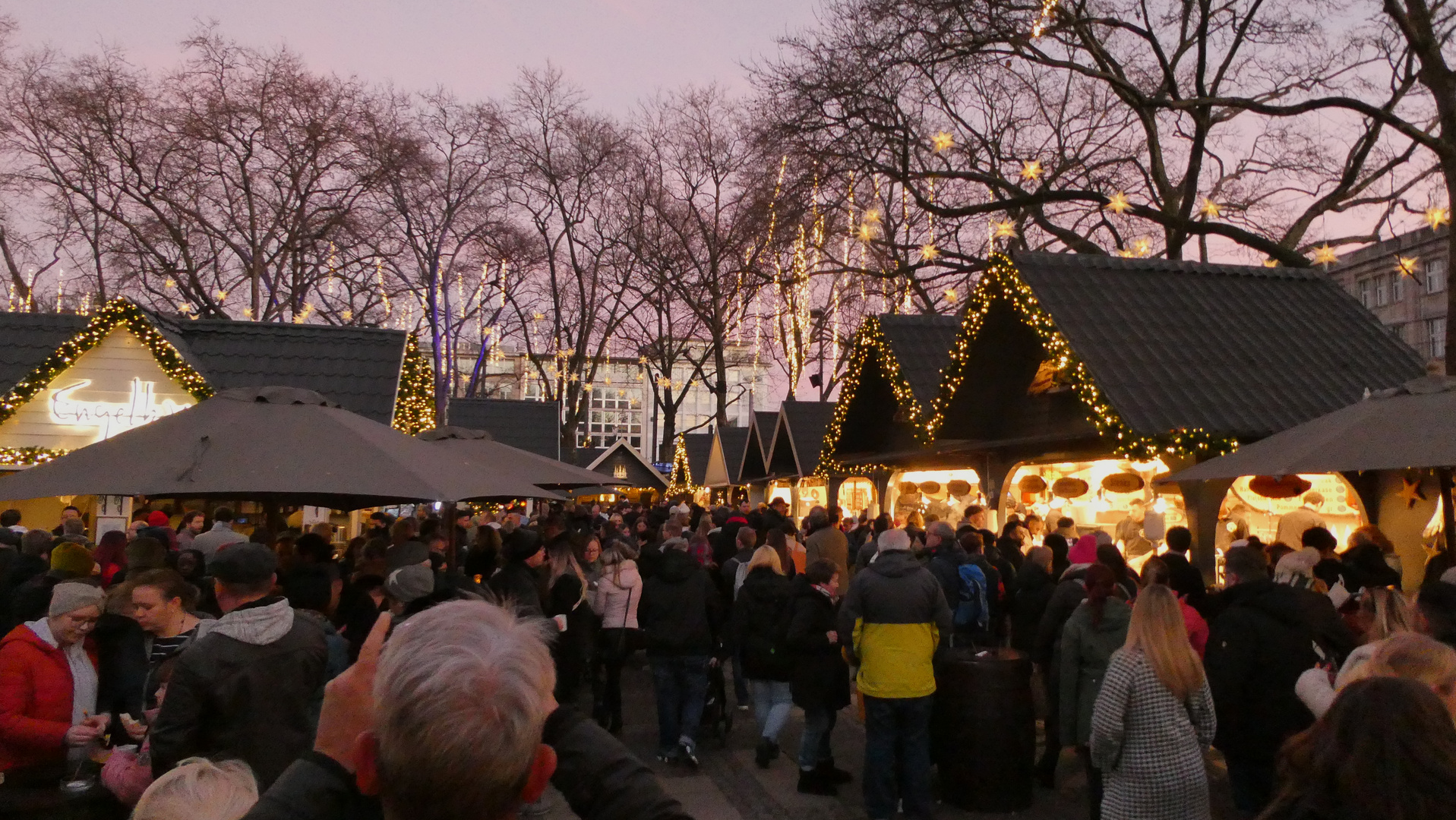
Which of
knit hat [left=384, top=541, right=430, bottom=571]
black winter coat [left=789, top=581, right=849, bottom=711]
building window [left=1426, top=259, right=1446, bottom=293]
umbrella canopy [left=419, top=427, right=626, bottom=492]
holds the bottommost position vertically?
black winter coat [left=789, top=581, right=849, bottom=711]

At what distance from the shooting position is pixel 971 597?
31.9 feet

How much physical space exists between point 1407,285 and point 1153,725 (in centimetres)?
5635

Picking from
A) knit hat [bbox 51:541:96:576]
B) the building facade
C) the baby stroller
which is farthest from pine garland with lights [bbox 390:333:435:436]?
the building facade

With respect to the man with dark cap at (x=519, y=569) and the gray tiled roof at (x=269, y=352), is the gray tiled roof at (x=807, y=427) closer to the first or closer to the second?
the gray tiled roof at (x=269, y=352)

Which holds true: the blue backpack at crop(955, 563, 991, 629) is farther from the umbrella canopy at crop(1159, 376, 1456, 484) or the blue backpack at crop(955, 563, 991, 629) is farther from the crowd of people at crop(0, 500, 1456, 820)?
the umbrella canopy at crop(1159, 376, 1456, 484)

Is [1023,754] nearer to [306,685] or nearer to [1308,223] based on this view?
[306,685]

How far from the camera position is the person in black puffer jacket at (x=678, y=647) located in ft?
30.6

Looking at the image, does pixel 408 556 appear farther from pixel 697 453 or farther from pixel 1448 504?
pixel 697 453

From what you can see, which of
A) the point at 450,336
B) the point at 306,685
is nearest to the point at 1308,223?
the point at 306,685

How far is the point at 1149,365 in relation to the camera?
12859mm

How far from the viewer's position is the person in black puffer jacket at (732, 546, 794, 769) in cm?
872

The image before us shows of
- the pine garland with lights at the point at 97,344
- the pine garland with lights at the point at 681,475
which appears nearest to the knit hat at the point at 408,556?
the pine garland with lights at the point at 97,344

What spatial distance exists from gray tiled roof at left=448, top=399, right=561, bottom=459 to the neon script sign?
59.9ft

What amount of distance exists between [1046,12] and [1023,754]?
10.8 m
